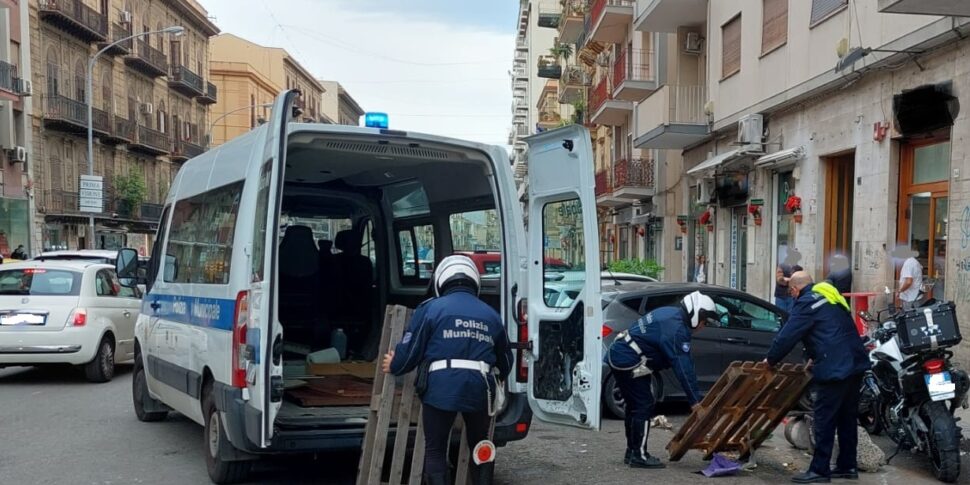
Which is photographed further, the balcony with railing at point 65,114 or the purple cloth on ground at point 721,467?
the balcony with railing at point 65,114

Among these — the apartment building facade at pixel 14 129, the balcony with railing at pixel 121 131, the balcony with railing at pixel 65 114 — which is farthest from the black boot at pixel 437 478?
the balcony with railing at pixel 121 131

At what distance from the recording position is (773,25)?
15.3 m

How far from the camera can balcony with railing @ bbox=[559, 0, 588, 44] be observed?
1364 inches

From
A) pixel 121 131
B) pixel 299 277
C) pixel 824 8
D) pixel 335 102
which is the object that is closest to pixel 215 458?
pixel 299 277

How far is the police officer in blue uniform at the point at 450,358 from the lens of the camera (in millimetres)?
4371

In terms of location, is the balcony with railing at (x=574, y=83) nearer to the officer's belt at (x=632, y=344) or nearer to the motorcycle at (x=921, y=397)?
the motorcycle at (x=921, y=397)

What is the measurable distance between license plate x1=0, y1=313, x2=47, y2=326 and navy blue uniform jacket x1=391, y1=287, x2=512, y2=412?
6.86 meters

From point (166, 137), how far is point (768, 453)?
44777mm

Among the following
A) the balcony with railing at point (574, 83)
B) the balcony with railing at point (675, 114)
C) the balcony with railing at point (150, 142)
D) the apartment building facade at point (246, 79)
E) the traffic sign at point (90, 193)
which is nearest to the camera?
the balcony with railing at point (675, 114)

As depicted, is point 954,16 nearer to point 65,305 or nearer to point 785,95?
point 785,95

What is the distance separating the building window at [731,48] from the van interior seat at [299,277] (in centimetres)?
1179

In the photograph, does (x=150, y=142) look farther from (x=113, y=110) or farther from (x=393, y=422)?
(x=393, y=422)

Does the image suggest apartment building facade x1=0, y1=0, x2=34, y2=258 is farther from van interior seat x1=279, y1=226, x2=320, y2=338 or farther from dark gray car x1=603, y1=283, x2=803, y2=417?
dark gray car x1=603, y1=283, x2=803, y2=417

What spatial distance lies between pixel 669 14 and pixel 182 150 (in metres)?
36.7
